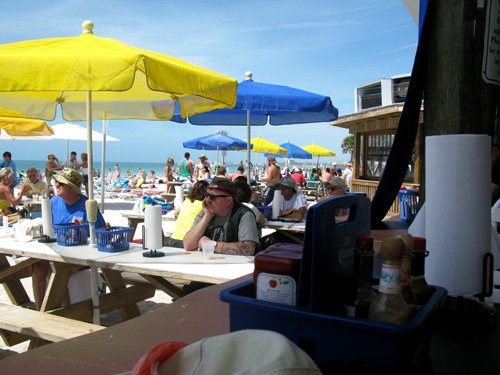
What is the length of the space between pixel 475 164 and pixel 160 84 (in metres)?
2.36

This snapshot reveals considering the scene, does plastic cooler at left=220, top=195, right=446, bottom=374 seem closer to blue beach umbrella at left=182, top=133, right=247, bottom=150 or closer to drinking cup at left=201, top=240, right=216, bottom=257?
drinking cup at left=201, top=240, right=216, bottom=257

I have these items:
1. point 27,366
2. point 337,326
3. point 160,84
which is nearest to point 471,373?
point 337,326

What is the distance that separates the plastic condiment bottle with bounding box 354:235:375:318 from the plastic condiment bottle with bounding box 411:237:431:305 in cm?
20

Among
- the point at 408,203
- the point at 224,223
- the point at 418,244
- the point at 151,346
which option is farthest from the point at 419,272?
the point at 224,223

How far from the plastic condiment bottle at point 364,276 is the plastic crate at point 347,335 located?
7 centimetres

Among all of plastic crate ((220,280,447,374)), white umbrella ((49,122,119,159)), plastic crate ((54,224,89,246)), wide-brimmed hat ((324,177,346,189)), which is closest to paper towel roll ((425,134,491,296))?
plastic crate ((220,280,447,374))

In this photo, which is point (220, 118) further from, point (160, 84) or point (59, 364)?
point (59, 364)

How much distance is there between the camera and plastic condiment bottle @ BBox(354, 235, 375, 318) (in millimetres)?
978

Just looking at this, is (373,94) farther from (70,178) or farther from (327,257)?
(327,257)

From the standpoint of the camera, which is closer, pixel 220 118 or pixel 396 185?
pixel 396 185

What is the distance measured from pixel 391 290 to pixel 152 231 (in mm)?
2547

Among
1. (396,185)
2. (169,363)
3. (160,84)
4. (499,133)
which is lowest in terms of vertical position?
(169,363)

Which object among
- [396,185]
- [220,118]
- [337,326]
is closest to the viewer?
[337,326]

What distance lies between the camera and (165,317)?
1.46 meters
